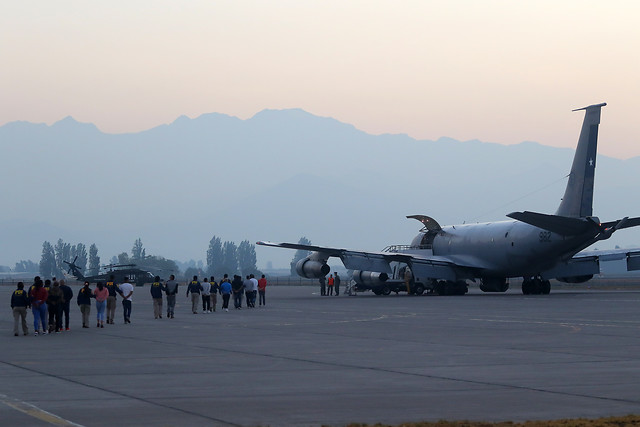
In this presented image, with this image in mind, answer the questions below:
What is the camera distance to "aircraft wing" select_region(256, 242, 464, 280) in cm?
5947

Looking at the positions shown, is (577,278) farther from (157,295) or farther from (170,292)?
(157,295)

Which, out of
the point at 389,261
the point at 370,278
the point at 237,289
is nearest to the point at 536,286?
the point at 389,261

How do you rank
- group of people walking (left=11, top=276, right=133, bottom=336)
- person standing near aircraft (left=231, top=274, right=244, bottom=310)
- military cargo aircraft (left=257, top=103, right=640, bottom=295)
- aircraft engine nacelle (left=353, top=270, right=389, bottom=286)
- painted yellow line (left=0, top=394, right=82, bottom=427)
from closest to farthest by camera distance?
1. painted yellow line (left=0, top=394, right=82, bottom=427)
2. group of people walking (left=11, top=276, right=133, bottom=336)
3. person standing near aircraft (left=231, top=274, right=244, bottom=310)
4. military cargo aircraft (left=257, top=103, right=640, bottom=295)
5. aircraft engine nacelle (left=353, top=270, right=389, bottom=286)

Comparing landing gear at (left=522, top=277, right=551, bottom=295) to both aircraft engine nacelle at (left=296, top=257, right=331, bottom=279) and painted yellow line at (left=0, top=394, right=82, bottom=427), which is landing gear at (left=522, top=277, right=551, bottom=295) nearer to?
aircraft engine nacelle at (left=296, top=257, right=331, bottom=279)

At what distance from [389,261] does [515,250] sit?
889cm

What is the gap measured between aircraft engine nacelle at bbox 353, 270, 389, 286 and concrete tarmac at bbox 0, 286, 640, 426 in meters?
32.3

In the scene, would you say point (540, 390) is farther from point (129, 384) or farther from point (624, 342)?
point (624, 342)

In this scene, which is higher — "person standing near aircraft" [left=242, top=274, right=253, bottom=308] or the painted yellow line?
"person standing near aircraft" [left=242, top=274, right=253, bottom=308]

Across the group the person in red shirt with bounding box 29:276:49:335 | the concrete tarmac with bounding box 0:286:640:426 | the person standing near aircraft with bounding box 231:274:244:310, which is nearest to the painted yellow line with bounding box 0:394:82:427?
the concrete tarmac with bounding box 0:286:640:426

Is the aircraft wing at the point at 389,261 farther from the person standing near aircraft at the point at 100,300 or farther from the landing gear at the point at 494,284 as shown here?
the person standing near aircraft at the point at 100,300

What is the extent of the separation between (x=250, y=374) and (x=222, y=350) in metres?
5.14

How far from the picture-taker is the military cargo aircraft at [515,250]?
50.8 m

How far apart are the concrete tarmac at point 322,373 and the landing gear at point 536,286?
2577 cm

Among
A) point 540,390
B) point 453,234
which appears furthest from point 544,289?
point 540,390
